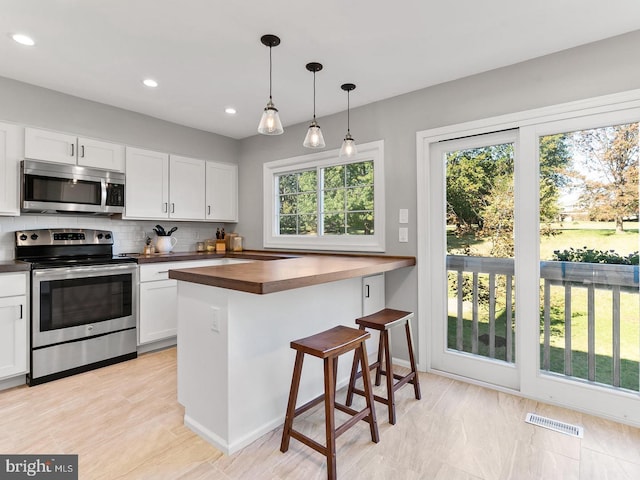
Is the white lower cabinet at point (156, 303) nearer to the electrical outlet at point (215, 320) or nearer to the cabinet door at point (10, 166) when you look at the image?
the cabinet door at point (10, 166)

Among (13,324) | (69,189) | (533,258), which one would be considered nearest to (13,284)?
(13,324)

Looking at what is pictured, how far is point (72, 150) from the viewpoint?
3188mm

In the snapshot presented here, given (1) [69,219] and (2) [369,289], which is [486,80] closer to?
(2) [369,289]

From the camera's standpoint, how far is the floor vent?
2080 millimetres

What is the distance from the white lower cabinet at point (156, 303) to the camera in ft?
11.1

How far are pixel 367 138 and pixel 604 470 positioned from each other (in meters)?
2.87

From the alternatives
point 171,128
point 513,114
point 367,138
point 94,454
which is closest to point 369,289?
point 367,138

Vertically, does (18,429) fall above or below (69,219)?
below

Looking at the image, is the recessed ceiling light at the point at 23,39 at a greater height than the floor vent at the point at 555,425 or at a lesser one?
greater

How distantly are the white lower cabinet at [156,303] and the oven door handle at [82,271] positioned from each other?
16cm

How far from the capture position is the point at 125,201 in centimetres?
354

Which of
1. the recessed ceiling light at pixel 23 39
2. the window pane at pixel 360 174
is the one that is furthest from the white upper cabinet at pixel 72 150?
the window pane at pixel 360 174

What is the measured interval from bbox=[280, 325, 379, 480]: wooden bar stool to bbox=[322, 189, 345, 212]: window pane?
1.87 meters

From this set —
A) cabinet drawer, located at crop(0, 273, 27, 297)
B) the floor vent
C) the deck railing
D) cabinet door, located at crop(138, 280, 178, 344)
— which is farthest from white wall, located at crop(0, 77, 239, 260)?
the floor vent
